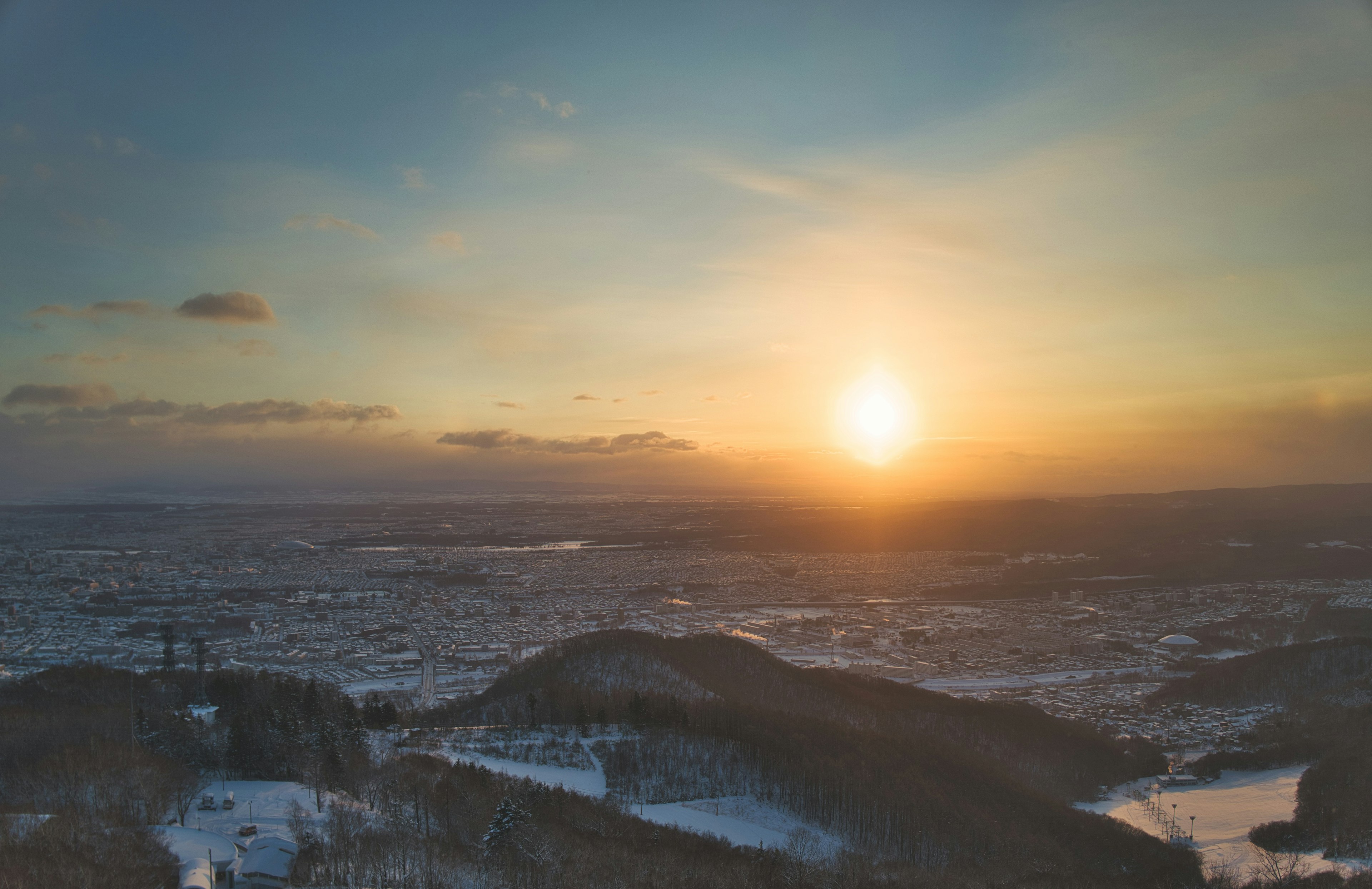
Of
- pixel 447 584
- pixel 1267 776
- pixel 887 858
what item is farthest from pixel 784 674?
pixel 447 584

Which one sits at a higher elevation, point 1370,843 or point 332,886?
point 332,886

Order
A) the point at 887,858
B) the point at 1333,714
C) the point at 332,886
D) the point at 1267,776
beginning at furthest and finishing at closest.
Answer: the point at 1333,714 → the point at 1267,776 → the point at 887,858 → the point at 332,886

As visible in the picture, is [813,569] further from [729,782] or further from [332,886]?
[332,886]

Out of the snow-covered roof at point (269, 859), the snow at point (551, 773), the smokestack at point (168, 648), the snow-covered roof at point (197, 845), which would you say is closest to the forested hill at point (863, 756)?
the snow at point (551, 773)

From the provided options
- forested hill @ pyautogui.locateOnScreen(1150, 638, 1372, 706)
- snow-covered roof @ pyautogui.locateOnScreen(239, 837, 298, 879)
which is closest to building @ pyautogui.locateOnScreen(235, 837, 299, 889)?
snow-covered roof @ pyautogui.locateOnScreen(239, 837, 298, 879)

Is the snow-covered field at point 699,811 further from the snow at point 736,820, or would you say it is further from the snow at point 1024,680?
the snow at point 1024,680

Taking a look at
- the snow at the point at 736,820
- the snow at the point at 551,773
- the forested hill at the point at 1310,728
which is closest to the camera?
the snow at the point at 736,820
